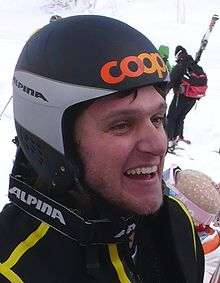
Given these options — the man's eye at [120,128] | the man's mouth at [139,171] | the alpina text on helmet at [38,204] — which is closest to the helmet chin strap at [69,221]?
the alpina text on helmet at [38,204]

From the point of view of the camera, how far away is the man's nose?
1455 millimetres

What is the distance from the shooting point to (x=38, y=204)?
5.02 feet

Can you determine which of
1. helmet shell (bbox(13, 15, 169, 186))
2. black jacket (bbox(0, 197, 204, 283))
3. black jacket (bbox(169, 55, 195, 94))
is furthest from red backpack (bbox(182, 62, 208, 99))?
helmet shell (bbox(13, 15, 169, 186))

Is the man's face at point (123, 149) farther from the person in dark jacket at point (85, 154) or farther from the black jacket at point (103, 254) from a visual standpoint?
the black jacket at point (103, 254)

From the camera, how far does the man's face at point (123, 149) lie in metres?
1.46

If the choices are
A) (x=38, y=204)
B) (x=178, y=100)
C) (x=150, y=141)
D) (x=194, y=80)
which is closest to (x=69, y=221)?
(x=38, y=204)

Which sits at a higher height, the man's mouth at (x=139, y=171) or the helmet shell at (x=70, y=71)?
the helmet shell at (x=70, y=71)

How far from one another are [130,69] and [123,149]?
0.26m

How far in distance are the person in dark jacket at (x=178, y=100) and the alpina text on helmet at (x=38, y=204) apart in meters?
6.38

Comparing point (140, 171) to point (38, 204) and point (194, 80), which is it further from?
point (194, 80)

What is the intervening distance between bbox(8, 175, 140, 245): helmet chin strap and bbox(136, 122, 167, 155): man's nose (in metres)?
0.24

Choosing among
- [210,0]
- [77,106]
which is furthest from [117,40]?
[210,0]

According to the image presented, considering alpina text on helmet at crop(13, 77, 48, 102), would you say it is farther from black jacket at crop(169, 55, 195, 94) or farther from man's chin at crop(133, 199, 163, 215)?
black jacket at crop(169, 55, 195, 94)

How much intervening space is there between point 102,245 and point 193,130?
8.46 m
